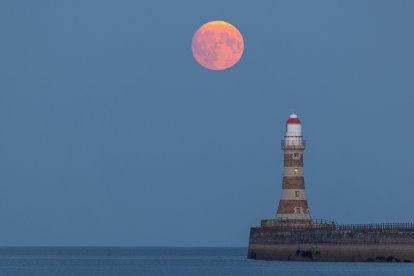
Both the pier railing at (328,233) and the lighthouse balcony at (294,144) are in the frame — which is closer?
the pier railing at (328,233)

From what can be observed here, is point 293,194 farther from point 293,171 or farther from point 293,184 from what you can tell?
point 293,171

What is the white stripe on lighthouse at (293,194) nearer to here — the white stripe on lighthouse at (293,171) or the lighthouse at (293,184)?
the lighthouse at (293,184)

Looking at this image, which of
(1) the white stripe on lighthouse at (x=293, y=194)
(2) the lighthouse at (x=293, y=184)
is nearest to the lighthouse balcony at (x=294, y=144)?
(2) the lighthouse at (x=293, y=184)

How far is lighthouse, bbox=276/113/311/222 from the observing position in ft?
302

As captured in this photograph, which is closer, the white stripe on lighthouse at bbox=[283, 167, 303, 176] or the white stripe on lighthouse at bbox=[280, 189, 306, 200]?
the white stripe on lighthouse at bbox=[280, 189, 306, 200]

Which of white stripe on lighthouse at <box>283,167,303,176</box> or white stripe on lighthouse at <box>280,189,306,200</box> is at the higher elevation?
white stripe on lighthouse at <box>283,167,303,176</box>

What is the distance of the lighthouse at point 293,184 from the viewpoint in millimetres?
91938

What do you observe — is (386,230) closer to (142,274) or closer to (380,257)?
(380,257)

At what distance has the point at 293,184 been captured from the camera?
301 ft

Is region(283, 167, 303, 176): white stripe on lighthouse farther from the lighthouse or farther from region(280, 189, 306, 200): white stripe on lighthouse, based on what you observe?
region(280, 189, 306, 200): white stripe on lighthouse

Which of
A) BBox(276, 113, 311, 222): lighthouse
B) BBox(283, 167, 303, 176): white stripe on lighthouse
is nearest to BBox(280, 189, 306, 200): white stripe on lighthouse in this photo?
BBox(276, 113, 311, 222): lighthouse

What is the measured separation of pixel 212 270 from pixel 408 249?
2189 centimetres

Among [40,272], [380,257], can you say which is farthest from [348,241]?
[40,272]

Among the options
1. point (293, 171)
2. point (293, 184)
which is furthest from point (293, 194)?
point (293, 171)
